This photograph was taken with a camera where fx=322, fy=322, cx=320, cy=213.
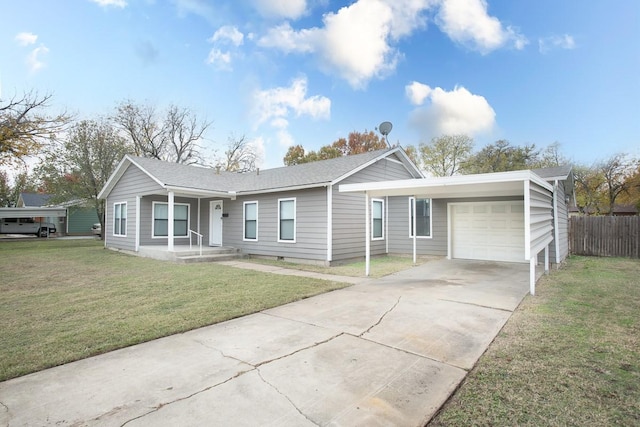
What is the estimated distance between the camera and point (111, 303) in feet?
18.8

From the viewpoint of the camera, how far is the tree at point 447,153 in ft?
102

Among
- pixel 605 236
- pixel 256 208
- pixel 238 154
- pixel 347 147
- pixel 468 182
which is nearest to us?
pixel 468 182

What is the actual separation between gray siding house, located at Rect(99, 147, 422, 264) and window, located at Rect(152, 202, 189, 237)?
0.04 m

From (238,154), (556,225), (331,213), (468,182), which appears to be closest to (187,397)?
(468,182)

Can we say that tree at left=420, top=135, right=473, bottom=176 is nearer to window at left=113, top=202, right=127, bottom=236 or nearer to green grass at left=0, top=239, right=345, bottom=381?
window at left=113, top=202, right=127, bottom=236

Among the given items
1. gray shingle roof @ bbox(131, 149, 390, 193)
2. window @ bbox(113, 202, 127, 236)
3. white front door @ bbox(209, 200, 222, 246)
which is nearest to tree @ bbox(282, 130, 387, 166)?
gray shingle roof @ bbox(131, 149, 390, 193)

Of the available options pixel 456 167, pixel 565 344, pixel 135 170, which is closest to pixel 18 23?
pixel 135 170

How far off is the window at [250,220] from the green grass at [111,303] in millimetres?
3013

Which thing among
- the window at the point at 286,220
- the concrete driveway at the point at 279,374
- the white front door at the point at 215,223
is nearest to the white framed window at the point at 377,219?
the window at the point at 286,220

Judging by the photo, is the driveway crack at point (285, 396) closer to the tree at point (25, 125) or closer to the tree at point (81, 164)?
the tree at point (25, 125)

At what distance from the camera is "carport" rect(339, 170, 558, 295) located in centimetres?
637

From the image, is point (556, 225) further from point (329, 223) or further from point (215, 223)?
point (215, 223)

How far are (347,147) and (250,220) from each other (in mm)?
23579

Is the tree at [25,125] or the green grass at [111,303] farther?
the tree at [25,125]
